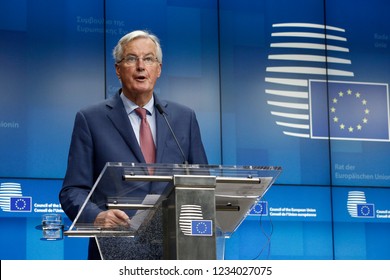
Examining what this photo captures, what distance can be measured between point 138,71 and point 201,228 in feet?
4.32

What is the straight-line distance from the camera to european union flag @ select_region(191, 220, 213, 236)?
7.74 feet

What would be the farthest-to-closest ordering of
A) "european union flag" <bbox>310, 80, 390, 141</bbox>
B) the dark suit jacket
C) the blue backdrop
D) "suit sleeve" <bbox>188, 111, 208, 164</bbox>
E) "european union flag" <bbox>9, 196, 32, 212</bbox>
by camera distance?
1. "european union flag" <bbox>310, 80, 390, 141</bbox>
2. the blue backdrop
3. "european union flag" <bbox>9, 196, 32, 212</bbox>
4. "suit sleeve" <bbox>188, 111, 208, 164</bbox>
5. the dark suit jacket

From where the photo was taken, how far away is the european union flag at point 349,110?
275 inches

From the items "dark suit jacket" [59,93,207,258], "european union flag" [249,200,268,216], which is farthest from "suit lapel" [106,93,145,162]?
"european union flag" [249,200,268,216]

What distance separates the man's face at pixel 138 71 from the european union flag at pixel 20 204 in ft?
9.19

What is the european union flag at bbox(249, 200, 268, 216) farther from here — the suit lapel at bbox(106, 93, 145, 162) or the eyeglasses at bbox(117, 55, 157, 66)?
the suit lapel at bbox(106, 93, 145, 162)

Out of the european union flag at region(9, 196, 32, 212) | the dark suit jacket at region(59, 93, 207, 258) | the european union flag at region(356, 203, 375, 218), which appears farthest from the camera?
the european union flag at region(356, 203, 375, 218)

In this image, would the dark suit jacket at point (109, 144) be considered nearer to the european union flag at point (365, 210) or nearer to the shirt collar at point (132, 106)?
the shirt collar at point (132, 106)

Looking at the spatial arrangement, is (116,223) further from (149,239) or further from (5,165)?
(5,165)

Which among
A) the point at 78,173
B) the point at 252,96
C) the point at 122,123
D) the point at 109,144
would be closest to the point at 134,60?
the point at 122,123

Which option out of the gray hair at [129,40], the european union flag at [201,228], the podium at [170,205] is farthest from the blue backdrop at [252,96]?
the european union flag at [201,228]

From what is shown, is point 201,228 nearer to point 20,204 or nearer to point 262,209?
point 20,204

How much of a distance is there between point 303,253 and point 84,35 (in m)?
2.48
